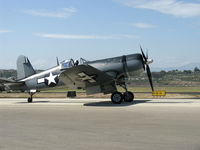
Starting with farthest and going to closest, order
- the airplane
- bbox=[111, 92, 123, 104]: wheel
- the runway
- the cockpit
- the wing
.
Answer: the cockpit < bbox=[111, 92, 123, 104]: wheel < the airplane < the wing < the runway

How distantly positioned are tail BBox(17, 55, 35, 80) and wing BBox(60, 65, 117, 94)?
5.46 meters

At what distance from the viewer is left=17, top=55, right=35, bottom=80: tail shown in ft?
75.9

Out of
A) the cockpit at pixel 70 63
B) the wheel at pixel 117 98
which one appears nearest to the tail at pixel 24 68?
the cockpit at pixel 70 63

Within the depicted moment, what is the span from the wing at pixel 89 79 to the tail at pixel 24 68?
5457 millimetres

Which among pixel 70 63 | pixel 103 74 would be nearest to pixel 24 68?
pixel 70 63

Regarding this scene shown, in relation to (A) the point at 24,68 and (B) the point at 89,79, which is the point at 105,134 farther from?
(A) the point at 24,68

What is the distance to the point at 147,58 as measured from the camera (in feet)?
62.8

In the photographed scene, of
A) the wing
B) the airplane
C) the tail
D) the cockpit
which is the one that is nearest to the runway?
the wing

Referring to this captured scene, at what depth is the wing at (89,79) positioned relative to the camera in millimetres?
17094

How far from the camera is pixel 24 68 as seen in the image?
76.2 feet

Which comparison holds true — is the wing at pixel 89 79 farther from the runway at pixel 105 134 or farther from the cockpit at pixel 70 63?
the runway at pixel 105 134

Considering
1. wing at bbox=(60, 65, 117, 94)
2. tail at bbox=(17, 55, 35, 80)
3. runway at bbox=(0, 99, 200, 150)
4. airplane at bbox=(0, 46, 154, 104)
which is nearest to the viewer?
runway at bbox=(0, 99, 200, 150)

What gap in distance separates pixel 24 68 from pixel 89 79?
741 centimetres

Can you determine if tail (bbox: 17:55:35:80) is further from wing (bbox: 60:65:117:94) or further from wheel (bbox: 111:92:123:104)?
wheel (bbox: 111:92:123:104)
